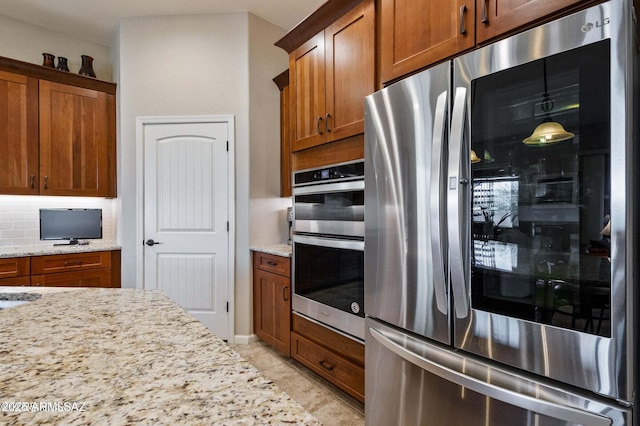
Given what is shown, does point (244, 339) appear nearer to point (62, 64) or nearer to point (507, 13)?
point (507, 13)

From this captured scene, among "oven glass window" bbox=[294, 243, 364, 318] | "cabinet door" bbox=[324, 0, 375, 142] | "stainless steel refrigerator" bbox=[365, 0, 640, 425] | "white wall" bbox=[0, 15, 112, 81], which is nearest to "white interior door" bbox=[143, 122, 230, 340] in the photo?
"oven glass window" bbox=[294, 243, 364, 318]

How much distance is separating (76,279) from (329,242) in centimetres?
252

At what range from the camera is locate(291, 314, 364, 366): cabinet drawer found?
1912 millimetres

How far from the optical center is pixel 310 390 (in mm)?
2238

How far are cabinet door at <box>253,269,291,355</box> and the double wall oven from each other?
22 cm

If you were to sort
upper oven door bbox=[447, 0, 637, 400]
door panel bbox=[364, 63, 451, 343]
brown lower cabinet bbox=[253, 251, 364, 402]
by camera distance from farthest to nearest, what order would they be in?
brown lower cabinet bbox=[253, 251, 364, 402] → door panel bbox=[364, 63, 451, 343] → upper oven door bbox=[447, 0, 637, 400]

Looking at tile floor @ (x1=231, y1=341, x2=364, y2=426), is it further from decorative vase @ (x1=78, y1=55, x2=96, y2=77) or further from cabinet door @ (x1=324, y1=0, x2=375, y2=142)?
decorative vase @ (x1=78, y1=55, x2=96, y2=77)

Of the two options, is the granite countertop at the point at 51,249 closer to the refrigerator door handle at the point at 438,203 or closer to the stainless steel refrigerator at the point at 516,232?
the stainless steel refrigerator at the point at 516,232

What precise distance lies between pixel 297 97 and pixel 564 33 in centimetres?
175

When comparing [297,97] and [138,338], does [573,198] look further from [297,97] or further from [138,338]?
[297,97]

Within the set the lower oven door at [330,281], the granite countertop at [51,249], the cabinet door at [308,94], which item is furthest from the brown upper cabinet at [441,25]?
the granite countertop at [51,249]

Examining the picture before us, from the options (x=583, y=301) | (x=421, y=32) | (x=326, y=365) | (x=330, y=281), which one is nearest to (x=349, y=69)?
(x=421, y=32)

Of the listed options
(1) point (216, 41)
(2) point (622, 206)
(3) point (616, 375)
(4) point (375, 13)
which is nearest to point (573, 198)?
(2) point (622, 206)

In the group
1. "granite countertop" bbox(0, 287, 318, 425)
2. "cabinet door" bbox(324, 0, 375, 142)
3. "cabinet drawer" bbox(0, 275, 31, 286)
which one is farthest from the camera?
"cabinet drawer" bbox(0, 275, 31, 286)
